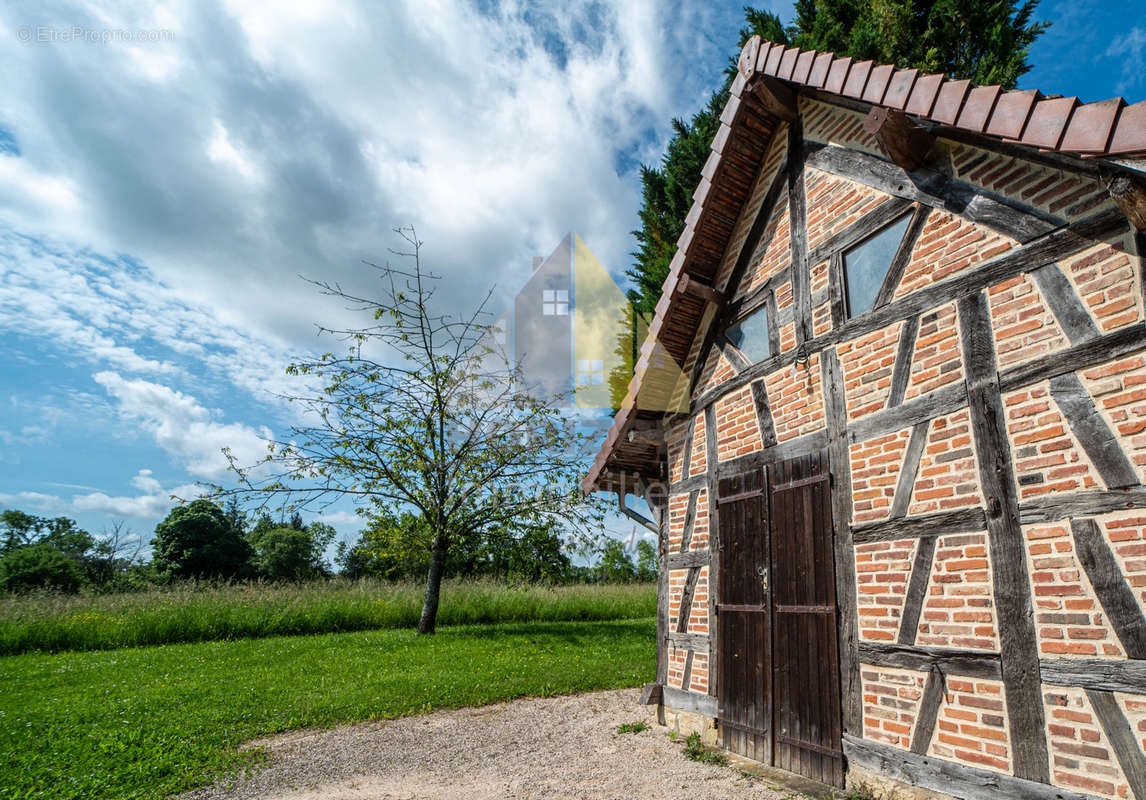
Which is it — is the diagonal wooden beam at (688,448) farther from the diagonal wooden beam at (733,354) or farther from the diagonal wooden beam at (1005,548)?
the diagonal wooden beam at (1005,548)

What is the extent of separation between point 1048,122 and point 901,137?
1180mm

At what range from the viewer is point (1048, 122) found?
314 centimetres

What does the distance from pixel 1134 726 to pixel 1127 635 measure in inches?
16.7

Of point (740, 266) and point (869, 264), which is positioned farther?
point (740, 266)

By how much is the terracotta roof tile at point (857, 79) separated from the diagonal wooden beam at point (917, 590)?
327 centimetres

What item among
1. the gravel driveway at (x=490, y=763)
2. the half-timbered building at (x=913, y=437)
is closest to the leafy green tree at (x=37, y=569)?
the gravel driveway at (x=490, y=763)

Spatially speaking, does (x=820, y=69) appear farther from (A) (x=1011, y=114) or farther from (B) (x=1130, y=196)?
(B) (x=1130, y=196)

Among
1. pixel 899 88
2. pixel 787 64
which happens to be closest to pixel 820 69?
pixel 787 64

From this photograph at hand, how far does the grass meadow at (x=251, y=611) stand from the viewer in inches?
474

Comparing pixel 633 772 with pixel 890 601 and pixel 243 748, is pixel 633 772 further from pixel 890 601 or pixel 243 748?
pixel 243 748

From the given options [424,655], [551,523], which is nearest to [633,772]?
[424,655]

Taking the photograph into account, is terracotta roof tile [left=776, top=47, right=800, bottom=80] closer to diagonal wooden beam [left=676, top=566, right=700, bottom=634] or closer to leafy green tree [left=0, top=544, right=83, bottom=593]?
diagonal wooden beam [left=676, top=566, right=700, bottom=634]

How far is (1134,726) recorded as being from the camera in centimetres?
286

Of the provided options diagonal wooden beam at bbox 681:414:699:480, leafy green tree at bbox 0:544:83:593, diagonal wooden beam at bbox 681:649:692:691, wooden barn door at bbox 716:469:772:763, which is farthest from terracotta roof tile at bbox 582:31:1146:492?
leafy green tree at bbox 0:544:83:593
